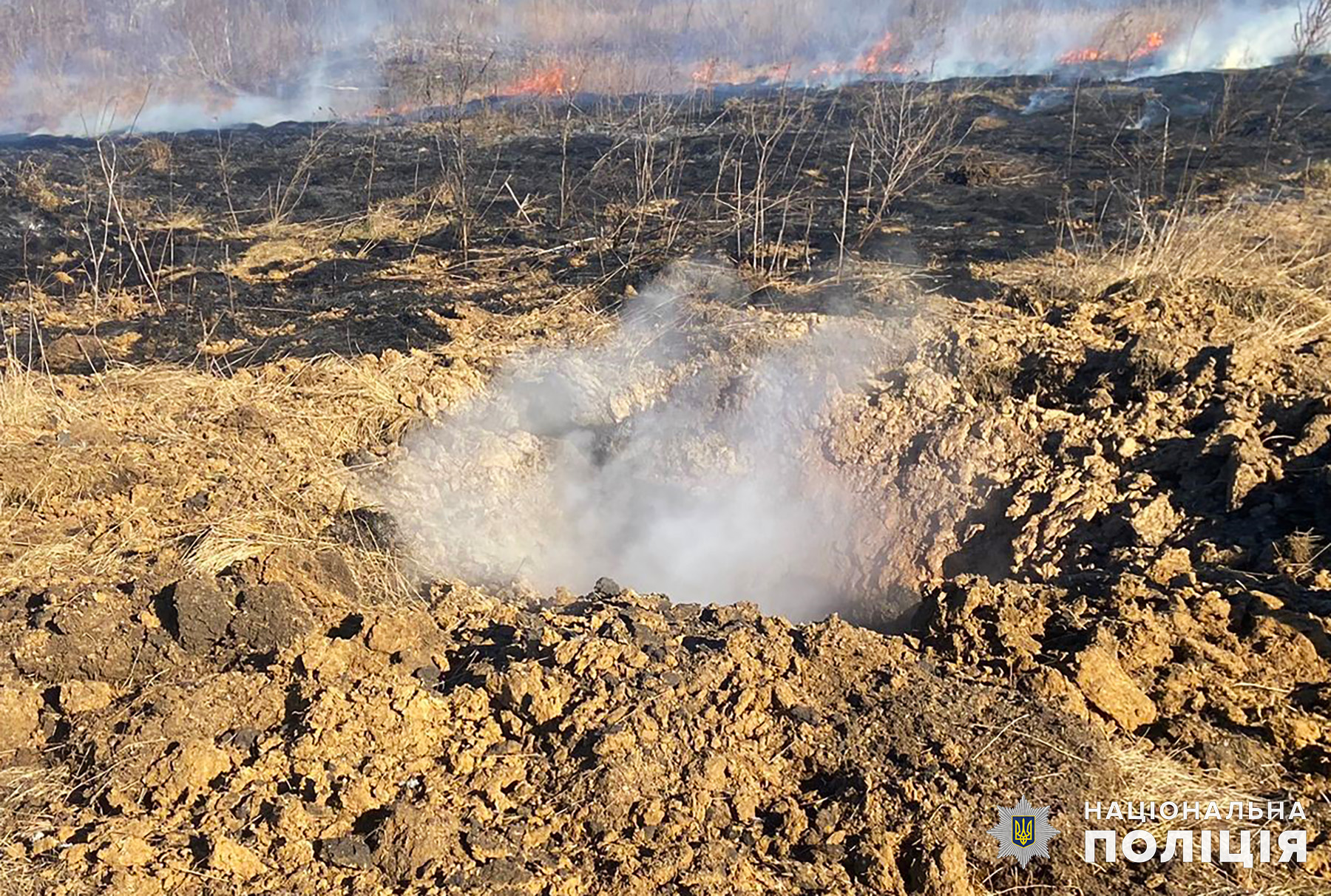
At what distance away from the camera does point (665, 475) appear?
5297mm

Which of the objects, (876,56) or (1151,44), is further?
(876,56)

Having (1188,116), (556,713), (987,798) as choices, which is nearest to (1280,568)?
(987,798)

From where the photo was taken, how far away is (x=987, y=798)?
2443mm

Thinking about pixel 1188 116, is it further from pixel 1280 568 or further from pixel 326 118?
pixel 326 118

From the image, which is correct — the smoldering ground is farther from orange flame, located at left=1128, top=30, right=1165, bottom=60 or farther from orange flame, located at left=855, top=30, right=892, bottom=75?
orange flame, located at left=1128, top=30, right=1165, bottom=60

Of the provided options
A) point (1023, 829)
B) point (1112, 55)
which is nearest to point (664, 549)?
point (1023, 829)

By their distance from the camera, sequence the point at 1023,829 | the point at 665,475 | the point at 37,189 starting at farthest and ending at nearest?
the point at 37,189 < the point at 665,475 < the point at 1023,829

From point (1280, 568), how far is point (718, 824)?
7.88 feet

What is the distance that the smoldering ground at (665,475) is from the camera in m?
4.75

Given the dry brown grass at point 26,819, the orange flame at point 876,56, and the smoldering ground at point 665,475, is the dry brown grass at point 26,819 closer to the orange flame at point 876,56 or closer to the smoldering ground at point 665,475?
the smoldering ground at point 665,475

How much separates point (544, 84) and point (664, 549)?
15.7 meters

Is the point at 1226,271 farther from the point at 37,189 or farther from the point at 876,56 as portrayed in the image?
the point at 876,56

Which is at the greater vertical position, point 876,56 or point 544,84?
point 876,56

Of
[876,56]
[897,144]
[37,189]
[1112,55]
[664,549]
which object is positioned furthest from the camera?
[876,56]
